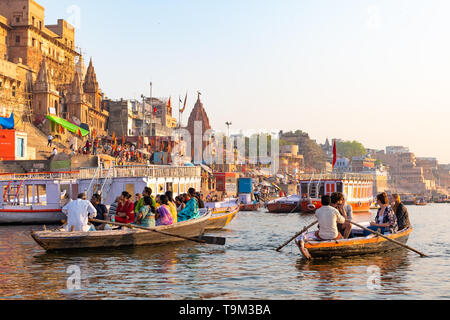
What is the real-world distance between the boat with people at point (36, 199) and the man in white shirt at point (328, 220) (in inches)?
901

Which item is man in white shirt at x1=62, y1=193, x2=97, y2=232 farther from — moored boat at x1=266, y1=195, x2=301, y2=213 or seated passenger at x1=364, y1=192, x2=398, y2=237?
moored boat at x1=266, y1=195, x2=301, y2=213

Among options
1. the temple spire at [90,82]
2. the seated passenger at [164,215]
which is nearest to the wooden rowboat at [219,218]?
the seated passenger at [164,215]

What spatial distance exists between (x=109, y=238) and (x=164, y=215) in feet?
7.66

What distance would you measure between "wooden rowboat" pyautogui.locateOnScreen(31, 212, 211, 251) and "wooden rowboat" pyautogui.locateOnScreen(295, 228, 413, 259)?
5683 millimetres

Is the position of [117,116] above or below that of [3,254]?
above

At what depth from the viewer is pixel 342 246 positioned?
713 inches

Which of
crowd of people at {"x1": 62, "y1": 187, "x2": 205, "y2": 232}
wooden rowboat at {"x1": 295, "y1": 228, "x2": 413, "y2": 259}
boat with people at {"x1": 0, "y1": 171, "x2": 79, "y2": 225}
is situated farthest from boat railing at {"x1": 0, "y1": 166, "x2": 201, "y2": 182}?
wooden rowboat at {"x1": 295, "y1": 228, "x2": 413, "y2": 259}

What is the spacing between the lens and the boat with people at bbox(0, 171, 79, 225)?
117ft
